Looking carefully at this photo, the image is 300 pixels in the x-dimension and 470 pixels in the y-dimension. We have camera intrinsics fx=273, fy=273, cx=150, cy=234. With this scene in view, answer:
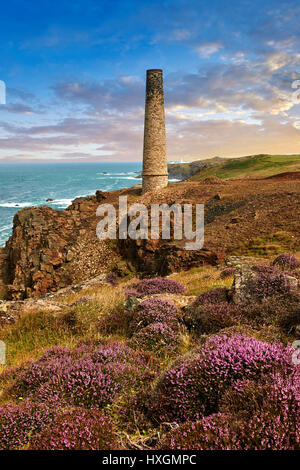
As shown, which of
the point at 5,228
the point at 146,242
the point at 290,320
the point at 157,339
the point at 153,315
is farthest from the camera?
the point at 5,228

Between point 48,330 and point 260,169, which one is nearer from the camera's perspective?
point 48,330

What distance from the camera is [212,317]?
5383 millimetres

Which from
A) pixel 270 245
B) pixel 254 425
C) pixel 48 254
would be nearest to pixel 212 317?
pixel 254 425

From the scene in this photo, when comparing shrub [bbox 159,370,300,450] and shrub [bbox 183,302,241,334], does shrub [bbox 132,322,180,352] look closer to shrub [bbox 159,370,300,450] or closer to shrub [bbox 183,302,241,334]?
shrub [bbox 183,302,241,334]

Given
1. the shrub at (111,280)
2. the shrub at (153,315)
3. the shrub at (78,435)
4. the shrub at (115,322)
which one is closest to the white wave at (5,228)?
the shrub at (111,280)

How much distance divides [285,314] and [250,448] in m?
3.15

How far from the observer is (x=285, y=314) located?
4.82 metres
